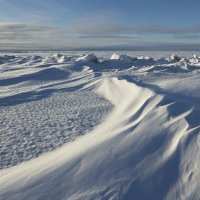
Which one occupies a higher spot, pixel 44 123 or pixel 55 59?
pixel 44 123

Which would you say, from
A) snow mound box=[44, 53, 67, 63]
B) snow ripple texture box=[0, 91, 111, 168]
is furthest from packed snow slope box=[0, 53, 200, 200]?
snow mound box=[44, 53, 67, 63]

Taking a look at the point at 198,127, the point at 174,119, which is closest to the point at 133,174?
the point at 198,127

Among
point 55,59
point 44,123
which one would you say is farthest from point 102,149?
point 55,59

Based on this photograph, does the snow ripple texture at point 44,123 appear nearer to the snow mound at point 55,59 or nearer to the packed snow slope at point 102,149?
the packed snow slope at point 102,149

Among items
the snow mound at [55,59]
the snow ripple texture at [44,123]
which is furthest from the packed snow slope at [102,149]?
the snow mound at [55,59]

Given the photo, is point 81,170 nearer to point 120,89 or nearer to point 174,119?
point 174,119

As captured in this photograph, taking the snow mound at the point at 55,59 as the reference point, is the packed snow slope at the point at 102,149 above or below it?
above

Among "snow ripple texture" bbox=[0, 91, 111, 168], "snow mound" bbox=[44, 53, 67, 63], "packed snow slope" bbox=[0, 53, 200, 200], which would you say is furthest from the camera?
"snow mound" bbox=[44, 53, 67, 63]

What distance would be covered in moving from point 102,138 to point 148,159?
2.31ft

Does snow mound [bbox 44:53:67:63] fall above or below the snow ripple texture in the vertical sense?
below

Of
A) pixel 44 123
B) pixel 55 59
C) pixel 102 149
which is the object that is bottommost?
pixel 55 59

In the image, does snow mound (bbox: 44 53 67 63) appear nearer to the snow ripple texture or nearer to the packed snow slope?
the snow ripple texture

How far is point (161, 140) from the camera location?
301 centimetres

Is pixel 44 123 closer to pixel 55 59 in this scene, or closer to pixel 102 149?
pixel 102 149
